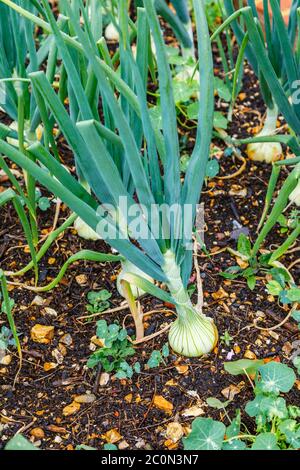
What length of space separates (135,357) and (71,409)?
176 millimetres

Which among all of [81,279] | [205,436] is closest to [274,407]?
[205,436]

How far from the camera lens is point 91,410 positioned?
59.2 inches

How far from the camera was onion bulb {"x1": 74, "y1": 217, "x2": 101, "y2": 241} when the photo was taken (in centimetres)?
180

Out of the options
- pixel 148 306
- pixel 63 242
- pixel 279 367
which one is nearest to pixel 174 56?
pixel 63 242

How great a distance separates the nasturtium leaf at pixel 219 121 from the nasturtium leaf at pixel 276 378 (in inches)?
29.8

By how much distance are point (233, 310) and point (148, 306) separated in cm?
19

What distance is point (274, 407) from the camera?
4.60 ft

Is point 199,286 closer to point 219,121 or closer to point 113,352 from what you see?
point 113,352

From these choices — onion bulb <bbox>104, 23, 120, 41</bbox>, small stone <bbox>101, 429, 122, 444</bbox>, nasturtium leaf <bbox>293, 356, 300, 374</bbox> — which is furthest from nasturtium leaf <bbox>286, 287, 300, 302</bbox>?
onion bulb <bbox>104, 23, 120, 41</bbox>

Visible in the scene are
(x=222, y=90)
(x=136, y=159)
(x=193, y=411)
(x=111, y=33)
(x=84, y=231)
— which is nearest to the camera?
(x=136, y=159)

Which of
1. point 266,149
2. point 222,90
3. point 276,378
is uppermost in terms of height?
point 222,90

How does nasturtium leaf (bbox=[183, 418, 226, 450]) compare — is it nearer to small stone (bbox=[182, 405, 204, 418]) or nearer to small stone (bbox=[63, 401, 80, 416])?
small stone (bbox=[182, 405, 204, 418])
